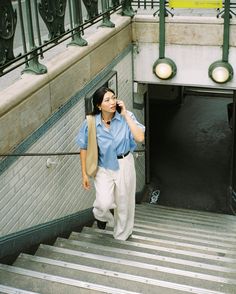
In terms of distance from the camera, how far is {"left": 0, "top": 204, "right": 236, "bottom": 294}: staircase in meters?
3.81

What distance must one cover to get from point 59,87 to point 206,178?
21.4 ft

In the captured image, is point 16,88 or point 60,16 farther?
point 60,16

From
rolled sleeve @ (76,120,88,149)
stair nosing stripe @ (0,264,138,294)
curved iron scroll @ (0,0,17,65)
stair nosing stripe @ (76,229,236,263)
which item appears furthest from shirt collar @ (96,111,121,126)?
stair nosing stripe @ (0,264,138,294)

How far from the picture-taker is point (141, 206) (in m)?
8.48

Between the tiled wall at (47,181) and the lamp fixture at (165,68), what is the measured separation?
2261 mm

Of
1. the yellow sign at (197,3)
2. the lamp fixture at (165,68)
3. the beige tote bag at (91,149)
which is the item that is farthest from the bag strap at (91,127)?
the yellow sign at (197,3)

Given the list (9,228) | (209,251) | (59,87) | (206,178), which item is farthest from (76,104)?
(206,178)

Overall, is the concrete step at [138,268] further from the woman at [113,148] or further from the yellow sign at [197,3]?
the yellow sign at [197,3]

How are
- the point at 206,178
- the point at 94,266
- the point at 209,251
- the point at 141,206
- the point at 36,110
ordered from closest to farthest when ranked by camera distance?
the point at 94,266, the point at 36,110, the point at 209,251, the point at 141,206, the point at 206,178

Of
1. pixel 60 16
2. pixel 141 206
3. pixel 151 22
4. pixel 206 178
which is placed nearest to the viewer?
pixel 60 16

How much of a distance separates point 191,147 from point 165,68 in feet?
15.7

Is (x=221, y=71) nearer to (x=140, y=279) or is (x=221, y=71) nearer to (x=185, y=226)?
(x=185, y=226)

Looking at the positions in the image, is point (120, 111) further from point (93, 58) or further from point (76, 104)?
point (93, 58)

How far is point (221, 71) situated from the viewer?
750 cm
